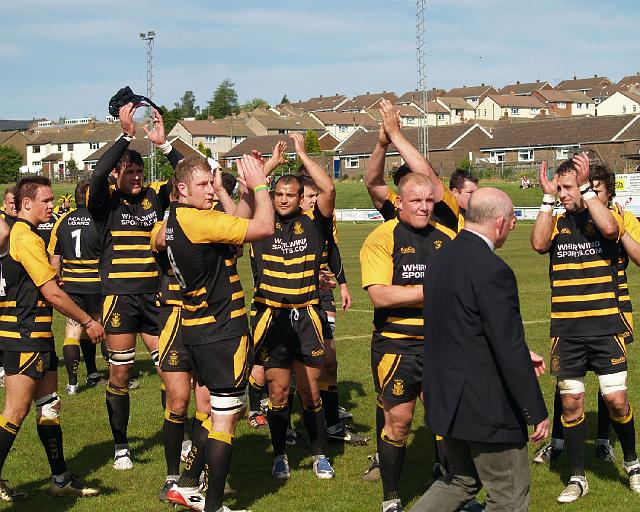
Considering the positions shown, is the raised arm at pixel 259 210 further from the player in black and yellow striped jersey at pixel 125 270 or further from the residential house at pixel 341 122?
the residential house at pixel 341 122

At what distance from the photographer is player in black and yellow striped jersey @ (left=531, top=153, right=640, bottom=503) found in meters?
7.53

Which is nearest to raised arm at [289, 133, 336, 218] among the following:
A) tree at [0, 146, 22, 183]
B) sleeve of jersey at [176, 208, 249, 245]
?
sleeve of jersey at [176, 208, 249, 245]

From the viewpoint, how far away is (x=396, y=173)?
24.9 ft

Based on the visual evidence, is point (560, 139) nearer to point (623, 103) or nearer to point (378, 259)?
point (623, 103)

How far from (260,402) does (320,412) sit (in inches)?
82.2

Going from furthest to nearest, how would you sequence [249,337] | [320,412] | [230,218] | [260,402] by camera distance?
[260,402] → [320,412] → [249,337] → [230,218]

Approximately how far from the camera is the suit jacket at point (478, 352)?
5059mm

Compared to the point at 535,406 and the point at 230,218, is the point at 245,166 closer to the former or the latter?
the point at 230,218

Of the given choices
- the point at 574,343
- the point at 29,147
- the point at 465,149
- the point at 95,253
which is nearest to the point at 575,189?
the point at 574,343

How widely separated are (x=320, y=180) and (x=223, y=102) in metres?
168

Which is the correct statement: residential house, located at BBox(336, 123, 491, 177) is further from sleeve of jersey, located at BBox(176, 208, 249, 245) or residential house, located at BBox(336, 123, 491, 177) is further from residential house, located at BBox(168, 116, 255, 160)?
sleeve of jersey, located at BBox(176, 208, 249, 245)

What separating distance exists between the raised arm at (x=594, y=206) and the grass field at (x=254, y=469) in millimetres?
2202

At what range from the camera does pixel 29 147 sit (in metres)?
126

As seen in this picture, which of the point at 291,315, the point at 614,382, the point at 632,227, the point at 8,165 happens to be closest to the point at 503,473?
the point at 614,382
